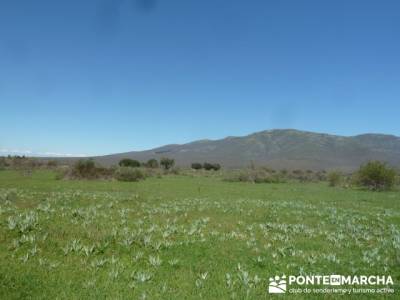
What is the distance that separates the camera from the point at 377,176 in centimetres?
4781

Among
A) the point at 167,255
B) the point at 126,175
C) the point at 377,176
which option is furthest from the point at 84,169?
the point at 167,255

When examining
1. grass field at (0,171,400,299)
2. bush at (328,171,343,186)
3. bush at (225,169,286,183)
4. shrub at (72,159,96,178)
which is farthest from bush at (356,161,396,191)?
shrub at (72,159,96,178)

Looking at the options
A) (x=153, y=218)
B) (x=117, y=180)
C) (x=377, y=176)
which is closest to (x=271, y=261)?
(x=153, y=218)

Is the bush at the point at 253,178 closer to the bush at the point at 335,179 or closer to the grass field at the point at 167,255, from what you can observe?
the bush at the point at 335,179

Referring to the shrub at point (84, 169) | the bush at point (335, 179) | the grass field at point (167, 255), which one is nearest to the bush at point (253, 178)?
the bush at point (335, 179)

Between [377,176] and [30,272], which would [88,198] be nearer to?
[30,272]

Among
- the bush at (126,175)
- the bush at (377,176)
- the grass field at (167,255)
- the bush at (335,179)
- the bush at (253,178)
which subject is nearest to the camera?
the grass field at (167,255)

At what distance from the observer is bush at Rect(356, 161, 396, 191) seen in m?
47.4

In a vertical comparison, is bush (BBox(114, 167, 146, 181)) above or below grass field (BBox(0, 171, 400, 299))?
above

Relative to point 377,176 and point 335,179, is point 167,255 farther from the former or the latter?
point 335,179

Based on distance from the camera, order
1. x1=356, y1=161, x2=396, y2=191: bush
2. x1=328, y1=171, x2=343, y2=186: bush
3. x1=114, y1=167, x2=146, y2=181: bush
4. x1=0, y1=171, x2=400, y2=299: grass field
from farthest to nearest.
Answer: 1. x1=328, y1=171, x2=343, y2=186: bush
2. x1=356, y1=161, x2=396, y2=191: bush
3. x1=114, y1=167, x2=146, y2=181: bush
4. x1=0, y1=171, x2=400, y2=299: grass field

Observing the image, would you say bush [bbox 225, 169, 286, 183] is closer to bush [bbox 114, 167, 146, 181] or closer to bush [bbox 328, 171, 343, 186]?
bush [bbox 328, 171, 343, 186]

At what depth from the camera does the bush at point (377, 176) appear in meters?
47.4

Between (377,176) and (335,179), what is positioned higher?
(377,176)
